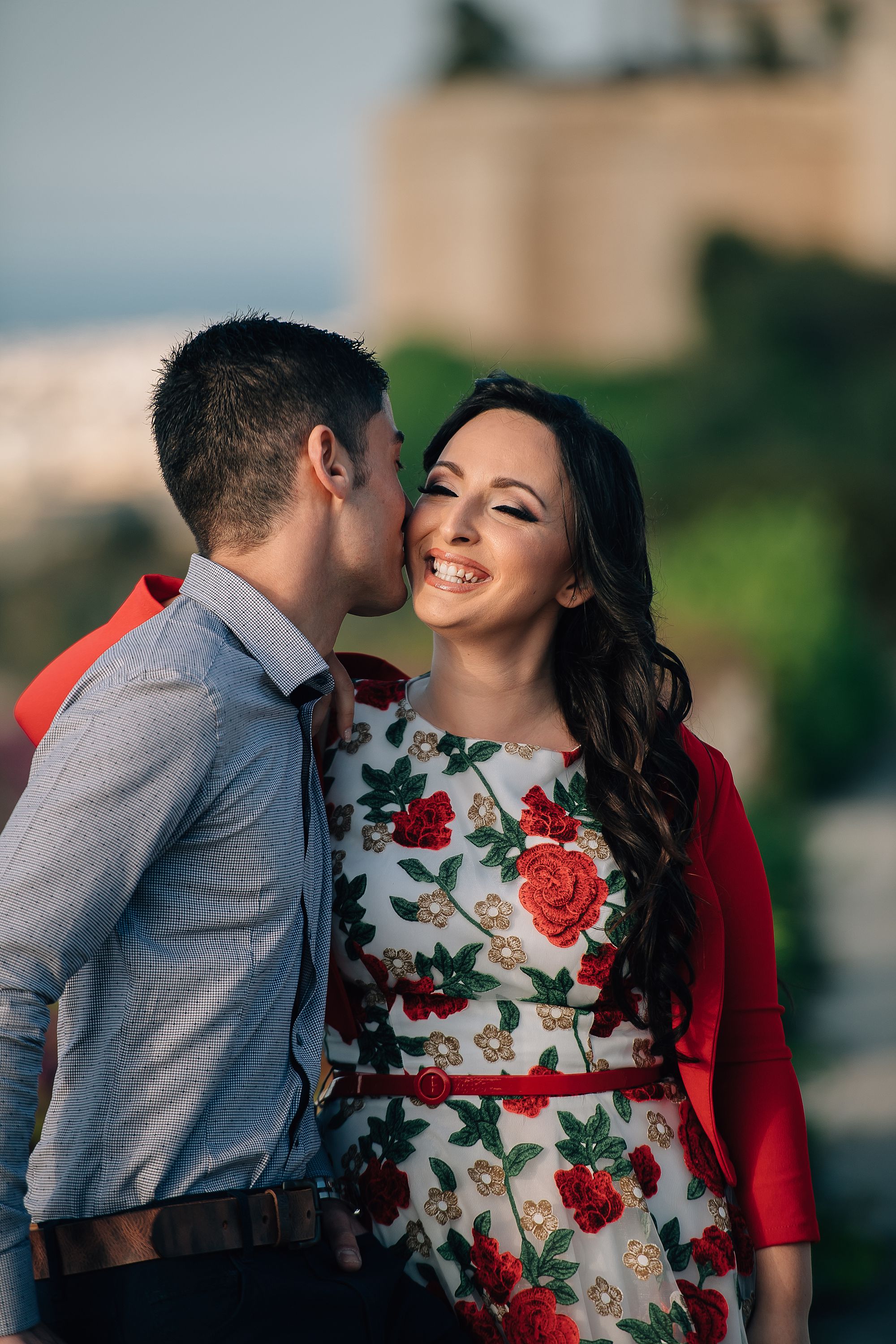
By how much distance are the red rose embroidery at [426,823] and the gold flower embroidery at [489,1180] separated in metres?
0.48

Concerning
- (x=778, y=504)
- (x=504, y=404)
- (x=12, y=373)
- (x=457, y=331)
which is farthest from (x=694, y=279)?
(x=504, y=404)

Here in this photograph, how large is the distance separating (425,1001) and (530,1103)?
219 millimetres

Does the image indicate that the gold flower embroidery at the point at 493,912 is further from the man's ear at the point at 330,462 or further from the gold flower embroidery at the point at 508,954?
the man's ear at the point at 330,462

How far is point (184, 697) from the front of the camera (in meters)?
1.67

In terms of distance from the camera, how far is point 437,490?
2307 millimetres

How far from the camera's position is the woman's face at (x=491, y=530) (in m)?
2.24

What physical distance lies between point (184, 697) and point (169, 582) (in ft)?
1.81

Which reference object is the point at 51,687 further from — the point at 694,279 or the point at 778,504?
the point at 694,279

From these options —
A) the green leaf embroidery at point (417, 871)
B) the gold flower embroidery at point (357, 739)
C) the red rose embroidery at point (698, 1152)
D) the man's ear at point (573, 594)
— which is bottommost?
the red rose embroidery at point (698, 1152)

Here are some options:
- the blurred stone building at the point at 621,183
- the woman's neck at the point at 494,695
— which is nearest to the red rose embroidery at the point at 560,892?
the woman's neck at the point at 494,695

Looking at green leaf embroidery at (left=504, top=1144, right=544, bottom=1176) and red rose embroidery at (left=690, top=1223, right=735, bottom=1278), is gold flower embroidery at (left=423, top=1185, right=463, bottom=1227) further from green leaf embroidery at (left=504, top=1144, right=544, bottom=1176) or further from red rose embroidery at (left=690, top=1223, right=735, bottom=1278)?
red rose embroidery at (left=690, top=1223, right=735, bottom=1278)

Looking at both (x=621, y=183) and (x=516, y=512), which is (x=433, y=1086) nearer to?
(x=516, y=512)

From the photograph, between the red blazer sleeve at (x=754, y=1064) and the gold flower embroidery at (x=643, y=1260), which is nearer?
the gold flower embroidery at (x=643, y=1260)

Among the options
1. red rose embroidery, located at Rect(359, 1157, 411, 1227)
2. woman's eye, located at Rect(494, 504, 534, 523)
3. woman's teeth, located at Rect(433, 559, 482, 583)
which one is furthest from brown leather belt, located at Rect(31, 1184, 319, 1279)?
woman's eye, located at Rect(494, 504, 534, 523)
